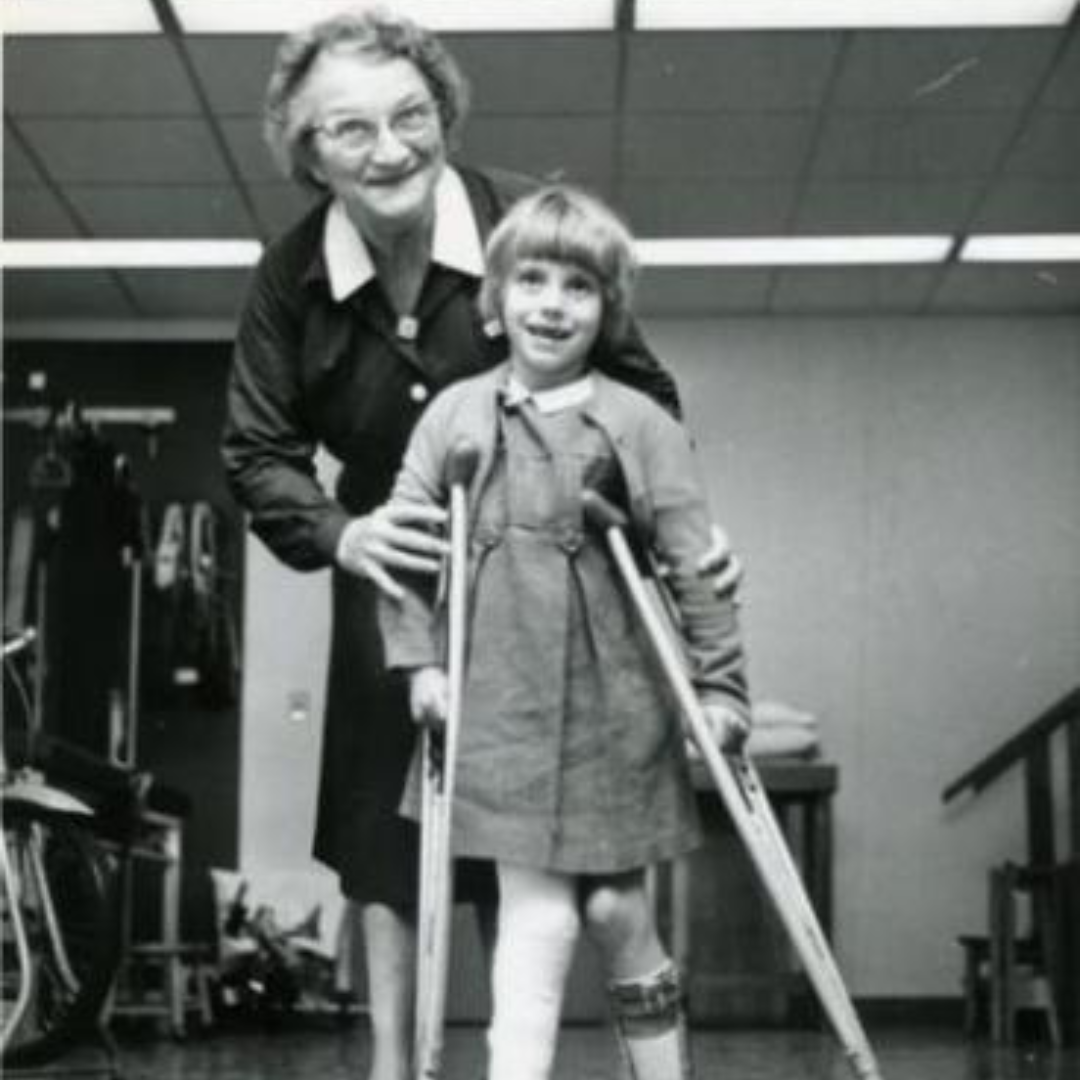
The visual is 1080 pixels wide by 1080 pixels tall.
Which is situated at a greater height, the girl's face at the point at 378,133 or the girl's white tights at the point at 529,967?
the girl's face at the point at 378,133

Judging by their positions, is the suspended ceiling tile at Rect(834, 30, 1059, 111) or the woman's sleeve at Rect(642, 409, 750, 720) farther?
the suspended ceiling tile at Rect(834, 30, 1059, 111)

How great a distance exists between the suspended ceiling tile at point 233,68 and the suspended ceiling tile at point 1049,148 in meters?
2.15

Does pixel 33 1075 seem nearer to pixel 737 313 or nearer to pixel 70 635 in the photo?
pixel 70 635

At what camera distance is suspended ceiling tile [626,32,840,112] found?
5551 millimetres

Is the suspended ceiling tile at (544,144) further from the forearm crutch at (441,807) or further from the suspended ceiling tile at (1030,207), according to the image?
the forearm crutch at (441,807)

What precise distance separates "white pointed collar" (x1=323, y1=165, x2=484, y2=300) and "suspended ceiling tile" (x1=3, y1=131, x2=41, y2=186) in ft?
13.6

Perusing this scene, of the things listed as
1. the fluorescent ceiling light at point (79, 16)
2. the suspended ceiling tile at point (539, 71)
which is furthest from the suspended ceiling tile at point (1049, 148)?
the fluorescent ceiling light at point (79, 16)

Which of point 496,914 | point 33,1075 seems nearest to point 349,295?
point 496,914

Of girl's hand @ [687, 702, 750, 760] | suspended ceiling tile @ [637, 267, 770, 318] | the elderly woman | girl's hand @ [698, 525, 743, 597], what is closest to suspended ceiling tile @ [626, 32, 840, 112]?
suspended ceiling tile @ [637, 267, 770, 318]

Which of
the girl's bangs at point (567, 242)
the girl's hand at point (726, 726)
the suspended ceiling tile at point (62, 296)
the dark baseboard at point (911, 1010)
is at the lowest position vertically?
the dark baseboard at point (911, 1010)

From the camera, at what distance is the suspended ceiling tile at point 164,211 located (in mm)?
6660

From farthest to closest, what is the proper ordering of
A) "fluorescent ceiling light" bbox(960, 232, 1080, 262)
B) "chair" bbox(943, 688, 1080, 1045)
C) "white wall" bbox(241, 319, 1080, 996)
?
"white wall" bbox(241, 319, 1080, 996) → "fluorescent ceiling light" bbox(960, 232, 1080, 262) → "chair" bbox(943, 688, 1080, 1045)

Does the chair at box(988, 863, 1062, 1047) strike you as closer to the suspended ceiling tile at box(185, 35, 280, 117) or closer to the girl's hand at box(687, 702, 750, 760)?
the suspended ceiling tile at box(185, 35, 280, 117)

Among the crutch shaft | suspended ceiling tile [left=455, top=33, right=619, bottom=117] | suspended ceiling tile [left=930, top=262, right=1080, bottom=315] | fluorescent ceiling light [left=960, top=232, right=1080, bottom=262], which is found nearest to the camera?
the crutch shaft
